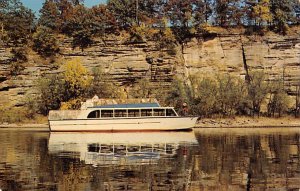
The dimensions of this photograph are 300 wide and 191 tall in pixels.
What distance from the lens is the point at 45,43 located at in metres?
73.2

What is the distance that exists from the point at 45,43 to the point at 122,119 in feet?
104

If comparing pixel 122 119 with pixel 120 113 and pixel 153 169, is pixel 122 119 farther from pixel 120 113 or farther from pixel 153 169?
pixel 153 169

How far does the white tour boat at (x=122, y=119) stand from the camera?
46438mm

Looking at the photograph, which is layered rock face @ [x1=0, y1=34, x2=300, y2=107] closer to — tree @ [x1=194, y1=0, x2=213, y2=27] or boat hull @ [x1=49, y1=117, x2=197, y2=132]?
tree @ [x1=194, y1=0, x2=213, y2=27]

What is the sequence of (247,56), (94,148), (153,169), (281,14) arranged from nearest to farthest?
(153,169)
(94,148)
(247,56)
(281,14)

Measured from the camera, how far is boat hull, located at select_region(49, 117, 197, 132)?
1828 inches

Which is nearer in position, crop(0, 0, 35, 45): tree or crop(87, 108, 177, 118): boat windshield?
crop(87, 108, 177, 118): boat windshield

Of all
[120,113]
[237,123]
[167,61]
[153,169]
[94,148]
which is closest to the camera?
[153,169]

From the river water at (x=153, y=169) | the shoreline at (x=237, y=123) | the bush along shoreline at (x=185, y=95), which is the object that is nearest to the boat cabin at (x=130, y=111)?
the shoreline at (x=237, y=123)

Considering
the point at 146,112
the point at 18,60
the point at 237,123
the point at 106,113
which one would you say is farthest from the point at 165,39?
the point at 106,113

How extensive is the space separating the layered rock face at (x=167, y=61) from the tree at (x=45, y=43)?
1109 millimetres

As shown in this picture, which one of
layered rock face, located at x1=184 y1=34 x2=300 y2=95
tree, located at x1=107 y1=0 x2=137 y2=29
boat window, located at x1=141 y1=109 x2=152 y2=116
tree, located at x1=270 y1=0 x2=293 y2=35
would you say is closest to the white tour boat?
boat window, located at x1=141 y1=109 x2=152 y2=116

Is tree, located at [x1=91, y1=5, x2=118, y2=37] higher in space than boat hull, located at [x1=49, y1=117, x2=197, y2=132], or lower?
higher

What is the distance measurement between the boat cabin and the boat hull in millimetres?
659
